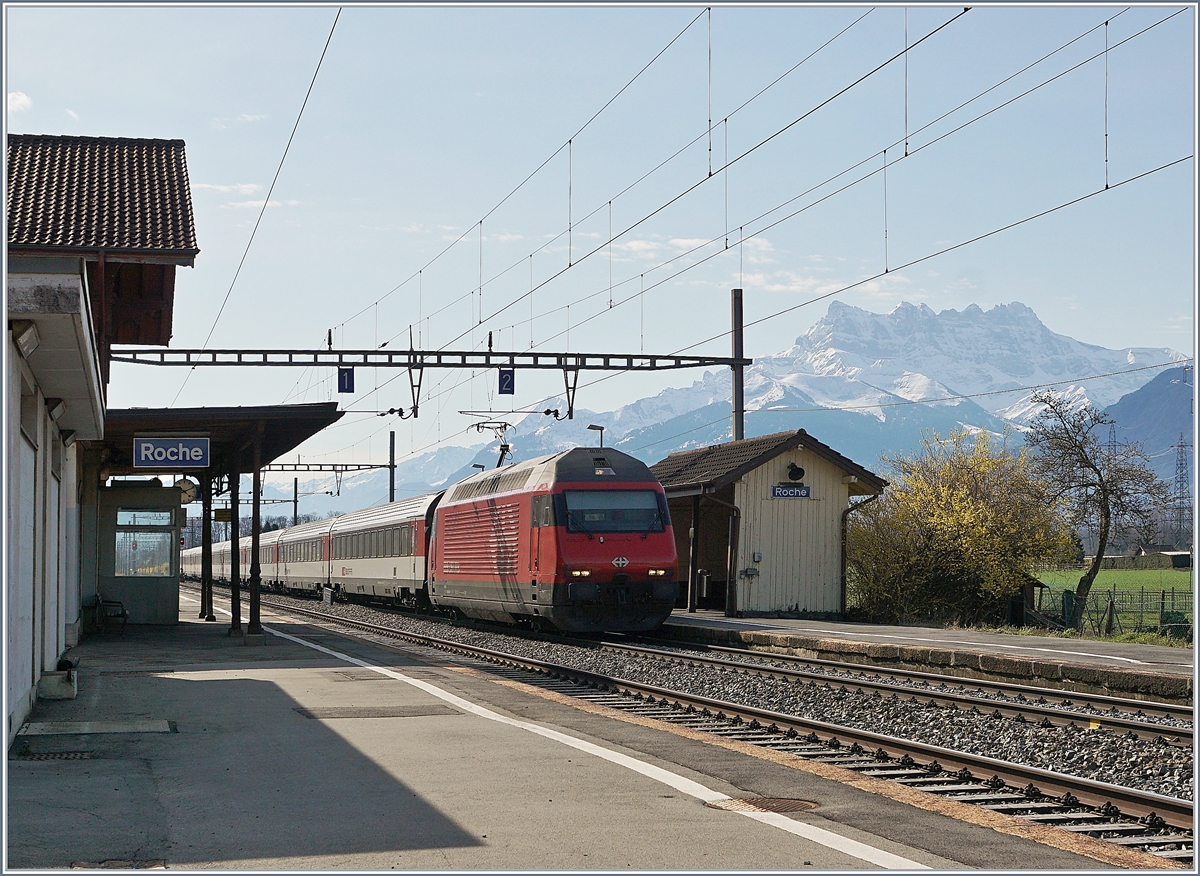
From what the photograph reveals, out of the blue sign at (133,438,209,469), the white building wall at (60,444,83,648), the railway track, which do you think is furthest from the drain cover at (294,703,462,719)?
the blue sign at (133,438,209,469)

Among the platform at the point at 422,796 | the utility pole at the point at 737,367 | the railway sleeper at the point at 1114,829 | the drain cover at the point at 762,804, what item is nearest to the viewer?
the platform at the point at 422,796

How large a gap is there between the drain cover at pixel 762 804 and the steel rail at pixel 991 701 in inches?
164

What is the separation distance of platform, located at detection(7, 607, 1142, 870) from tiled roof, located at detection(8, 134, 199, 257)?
907 cm

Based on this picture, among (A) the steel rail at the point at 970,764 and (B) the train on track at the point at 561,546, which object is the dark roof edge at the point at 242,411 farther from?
(A) the steel rail at the point at 970,764

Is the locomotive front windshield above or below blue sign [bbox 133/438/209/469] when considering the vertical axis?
below

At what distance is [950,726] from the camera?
37.5 feet

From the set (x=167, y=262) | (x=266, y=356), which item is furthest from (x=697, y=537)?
(x=167, y=262)

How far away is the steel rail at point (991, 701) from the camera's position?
35.1ft

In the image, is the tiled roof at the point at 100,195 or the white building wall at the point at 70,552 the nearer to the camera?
the white building wall at the point at 70,552

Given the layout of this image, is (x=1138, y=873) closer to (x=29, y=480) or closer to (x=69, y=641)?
(x=29, y=480)

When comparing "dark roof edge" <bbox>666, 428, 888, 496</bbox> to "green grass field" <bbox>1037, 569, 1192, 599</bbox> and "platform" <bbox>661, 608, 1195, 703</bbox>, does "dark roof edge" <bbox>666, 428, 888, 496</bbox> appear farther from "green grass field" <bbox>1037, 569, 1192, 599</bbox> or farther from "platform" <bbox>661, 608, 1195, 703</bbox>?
"green grass field" <bbox>1037, 569, 1192, 599</bbox>

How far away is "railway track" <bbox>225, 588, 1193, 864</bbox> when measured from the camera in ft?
24.4

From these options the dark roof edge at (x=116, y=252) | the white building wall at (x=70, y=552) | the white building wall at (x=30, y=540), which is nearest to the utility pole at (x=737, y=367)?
the dark roof edge at (x=116, y=252)

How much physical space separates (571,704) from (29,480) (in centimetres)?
569
